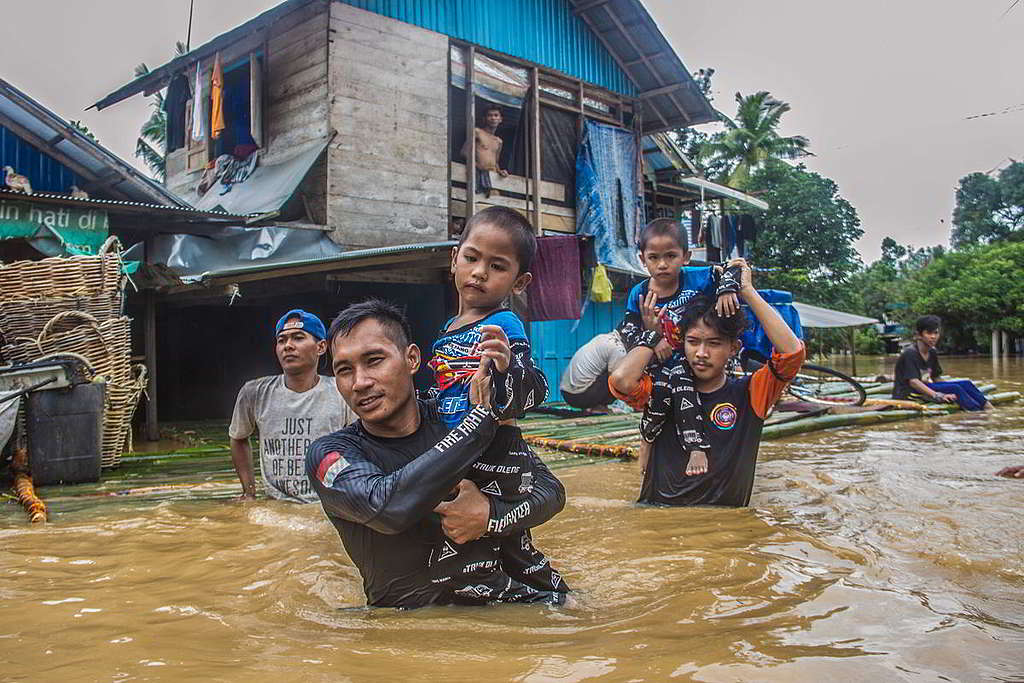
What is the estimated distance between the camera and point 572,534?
408cm

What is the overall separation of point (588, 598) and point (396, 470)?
96 centimetres

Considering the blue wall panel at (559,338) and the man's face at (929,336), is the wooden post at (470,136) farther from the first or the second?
the man's face at (929,336)

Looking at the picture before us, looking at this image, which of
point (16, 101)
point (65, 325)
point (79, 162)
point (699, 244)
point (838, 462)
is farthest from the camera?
point (699, 244)

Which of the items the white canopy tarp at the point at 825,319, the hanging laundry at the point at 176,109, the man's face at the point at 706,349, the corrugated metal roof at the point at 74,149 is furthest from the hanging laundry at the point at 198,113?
the white canopy tarp at the point at 825,319

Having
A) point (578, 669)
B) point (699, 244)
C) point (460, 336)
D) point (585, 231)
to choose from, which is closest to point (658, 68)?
point (585, 231)

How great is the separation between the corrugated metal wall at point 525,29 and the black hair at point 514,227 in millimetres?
8523

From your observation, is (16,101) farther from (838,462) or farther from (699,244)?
(699,244)

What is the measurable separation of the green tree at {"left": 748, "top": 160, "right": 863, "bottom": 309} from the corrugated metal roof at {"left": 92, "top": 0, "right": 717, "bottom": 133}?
18.7 meters

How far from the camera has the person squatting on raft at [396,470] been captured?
223cm

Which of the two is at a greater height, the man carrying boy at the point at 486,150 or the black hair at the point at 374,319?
the man carrying boy at the point at 486,150

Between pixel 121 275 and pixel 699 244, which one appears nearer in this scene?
pixel 121 275

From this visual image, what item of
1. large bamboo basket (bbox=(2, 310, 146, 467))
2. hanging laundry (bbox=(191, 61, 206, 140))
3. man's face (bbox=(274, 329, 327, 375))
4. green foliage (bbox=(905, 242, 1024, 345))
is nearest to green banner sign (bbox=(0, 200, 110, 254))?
large bamboo basket (bbox=(2, 310, 146, 467))

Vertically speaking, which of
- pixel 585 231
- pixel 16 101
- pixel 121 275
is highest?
pixel 16 101

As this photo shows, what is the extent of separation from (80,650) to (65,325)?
436 cm
